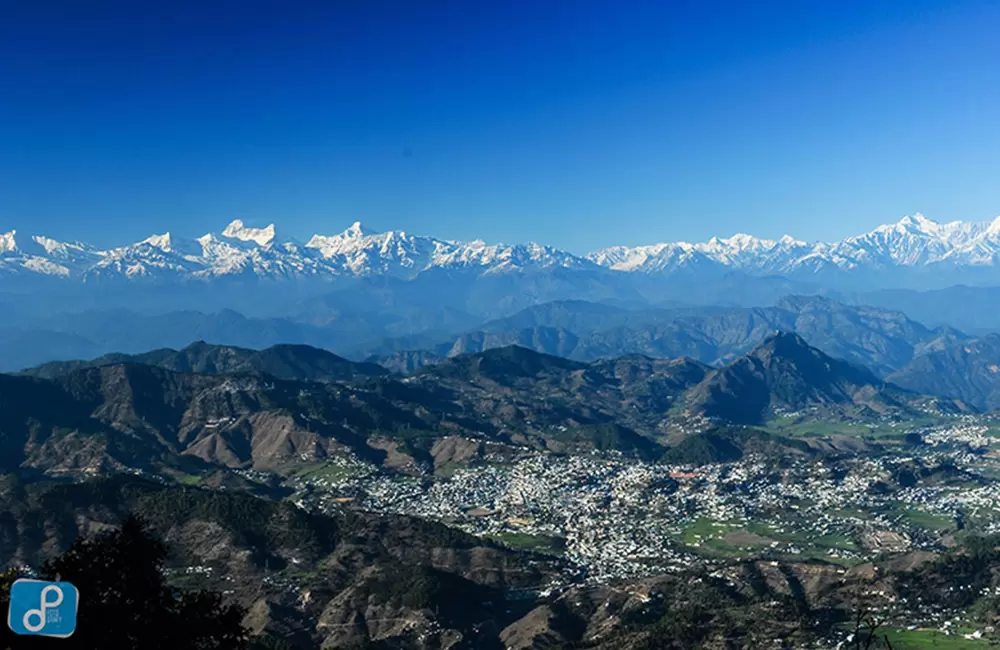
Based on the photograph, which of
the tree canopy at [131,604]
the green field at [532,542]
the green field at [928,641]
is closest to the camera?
the tree canopy at [131,604]

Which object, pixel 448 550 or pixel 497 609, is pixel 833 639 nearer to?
pixel 497 609

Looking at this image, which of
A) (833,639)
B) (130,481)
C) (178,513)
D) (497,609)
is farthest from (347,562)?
(833,639)

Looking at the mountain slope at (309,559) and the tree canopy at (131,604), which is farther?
the mountain slope at (309,559)

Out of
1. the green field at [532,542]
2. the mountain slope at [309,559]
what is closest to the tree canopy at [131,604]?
the mountain slope at [309,559]

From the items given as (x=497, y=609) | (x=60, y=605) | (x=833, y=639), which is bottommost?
(x=497, y=609)

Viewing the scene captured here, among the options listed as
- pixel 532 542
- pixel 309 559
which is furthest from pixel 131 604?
pixel 532 542

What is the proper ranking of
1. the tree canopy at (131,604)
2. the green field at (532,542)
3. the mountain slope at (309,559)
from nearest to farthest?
the tree canopy at (131,604) → the mountain slope at (309,559) → the green field at (532,542)

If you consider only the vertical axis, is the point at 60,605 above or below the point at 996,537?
above

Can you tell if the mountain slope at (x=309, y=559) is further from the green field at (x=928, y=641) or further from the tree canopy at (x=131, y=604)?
the tree canopy at (x=131, y=604)

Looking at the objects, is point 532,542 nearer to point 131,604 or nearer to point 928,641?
point 928,641

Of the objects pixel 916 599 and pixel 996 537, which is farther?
pixel 996 537

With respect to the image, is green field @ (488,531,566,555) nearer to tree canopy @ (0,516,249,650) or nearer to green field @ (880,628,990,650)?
green field @ (880,628,990,650)
